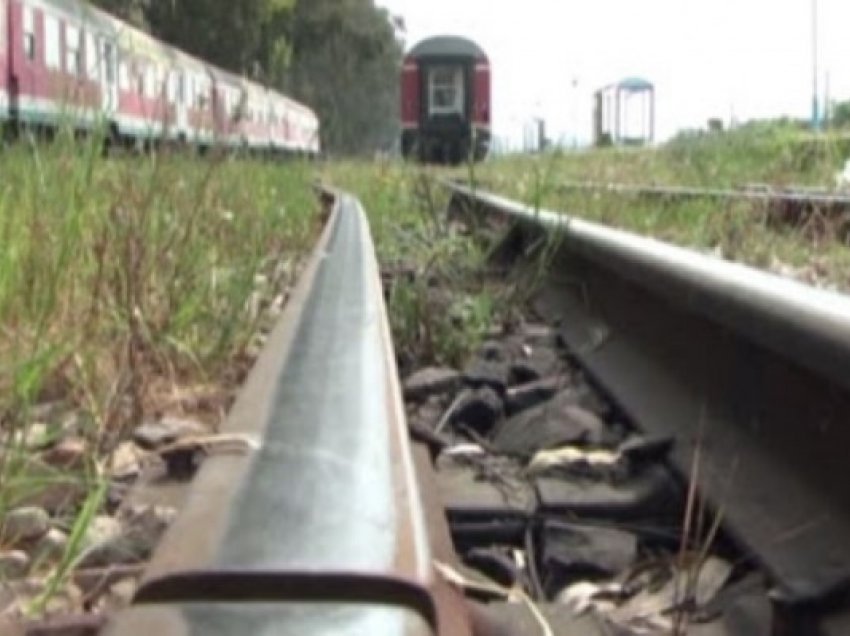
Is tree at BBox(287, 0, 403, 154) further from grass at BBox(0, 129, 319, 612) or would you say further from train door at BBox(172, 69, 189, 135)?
grass at BBox(0, 129, 319, 612)

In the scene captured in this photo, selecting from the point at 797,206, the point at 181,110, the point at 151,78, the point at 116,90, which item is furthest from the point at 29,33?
the point at 116,90

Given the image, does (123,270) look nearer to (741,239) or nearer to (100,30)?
(100,30)

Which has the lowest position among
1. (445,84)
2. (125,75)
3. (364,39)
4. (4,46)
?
(125,75)

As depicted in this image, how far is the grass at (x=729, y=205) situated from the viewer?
18.4 feet

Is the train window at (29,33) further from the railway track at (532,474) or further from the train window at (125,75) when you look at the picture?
the railway track at (532,474)

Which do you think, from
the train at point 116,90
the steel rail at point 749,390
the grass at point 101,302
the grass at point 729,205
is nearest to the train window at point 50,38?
the train at point 116,90

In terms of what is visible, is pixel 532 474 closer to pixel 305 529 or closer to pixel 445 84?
pixel 305 529

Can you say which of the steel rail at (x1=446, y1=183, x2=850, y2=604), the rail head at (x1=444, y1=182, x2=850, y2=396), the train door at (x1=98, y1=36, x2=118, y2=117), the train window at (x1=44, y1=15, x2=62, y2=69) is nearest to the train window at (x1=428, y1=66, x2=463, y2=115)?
the train window at (x1=44, y1=15, x2=62, y2=69)

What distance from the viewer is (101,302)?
3.05m

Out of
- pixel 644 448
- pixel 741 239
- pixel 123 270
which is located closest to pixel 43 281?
pixel 123 270

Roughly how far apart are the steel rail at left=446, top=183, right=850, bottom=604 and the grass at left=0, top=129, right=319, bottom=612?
79cm

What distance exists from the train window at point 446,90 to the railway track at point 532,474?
32.1 metres

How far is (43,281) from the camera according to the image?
9.57 ft

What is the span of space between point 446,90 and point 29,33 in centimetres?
1980
